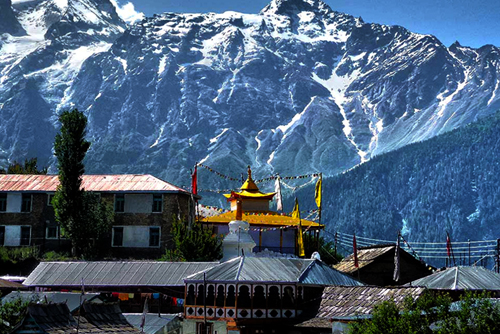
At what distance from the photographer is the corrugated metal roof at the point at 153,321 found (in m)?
73.5

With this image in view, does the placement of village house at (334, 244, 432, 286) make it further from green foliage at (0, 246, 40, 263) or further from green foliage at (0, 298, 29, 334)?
green foliage at (0, 298, 29, 334)

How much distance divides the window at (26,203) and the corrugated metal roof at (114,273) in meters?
16.7

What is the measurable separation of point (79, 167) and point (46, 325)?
49680 millimetres

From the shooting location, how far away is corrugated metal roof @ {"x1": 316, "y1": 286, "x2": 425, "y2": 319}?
6625 cm

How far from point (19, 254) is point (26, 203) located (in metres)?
6.83

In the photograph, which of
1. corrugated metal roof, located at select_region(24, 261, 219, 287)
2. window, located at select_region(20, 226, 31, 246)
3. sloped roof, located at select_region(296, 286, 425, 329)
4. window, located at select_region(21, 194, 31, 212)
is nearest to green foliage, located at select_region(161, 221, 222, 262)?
corrugated metal roof, located at select_region(24, 261, 219, 287)

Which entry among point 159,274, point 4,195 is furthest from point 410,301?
point 4,195

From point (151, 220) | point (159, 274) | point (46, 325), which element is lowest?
point (46, 325)

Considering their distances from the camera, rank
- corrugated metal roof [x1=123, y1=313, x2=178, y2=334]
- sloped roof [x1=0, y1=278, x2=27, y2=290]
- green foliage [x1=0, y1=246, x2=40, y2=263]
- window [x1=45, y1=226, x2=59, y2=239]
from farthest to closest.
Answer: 1. window [x1=45, y1=226, x2=59, y2=239]
2. green foliage [x1=0, y1=246, x2=40, y2=263]
3. sloped roof [x1=0, y1=278, x2=27, y2=290]
4. corrugated metal roof [x1=123, y1=313, x2=178, y2=334]

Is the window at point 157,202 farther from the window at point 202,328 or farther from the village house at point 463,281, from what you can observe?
the village house at point 463,281

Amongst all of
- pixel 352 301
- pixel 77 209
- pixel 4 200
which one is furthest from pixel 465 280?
pixel 4 200

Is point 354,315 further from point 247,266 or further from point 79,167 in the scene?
point 79,167

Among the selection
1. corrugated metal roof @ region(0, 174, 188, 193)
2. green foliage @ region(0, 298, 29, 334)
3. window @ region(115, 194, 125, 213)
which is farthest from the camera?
corrugated metal roof @ region(0, 174, 188, 193)

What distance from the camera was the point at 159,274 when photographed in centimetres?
8394
